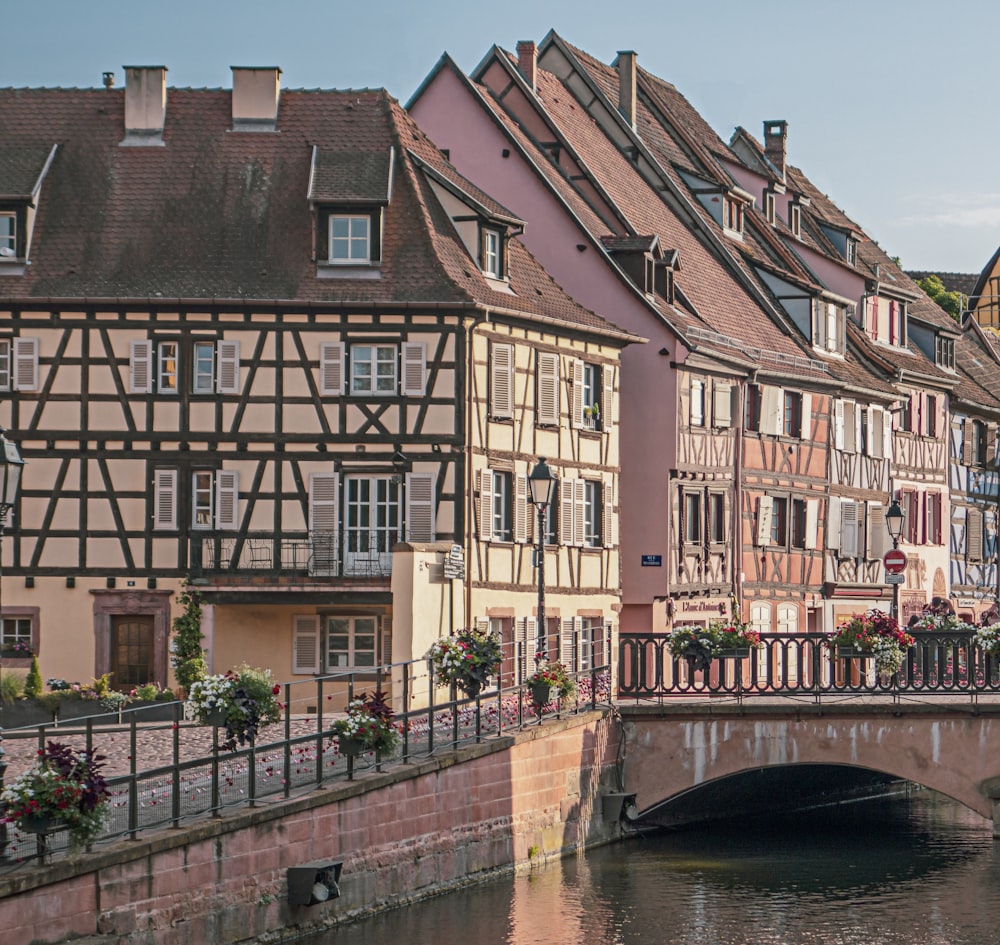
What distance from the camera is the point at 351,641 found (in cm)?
4322

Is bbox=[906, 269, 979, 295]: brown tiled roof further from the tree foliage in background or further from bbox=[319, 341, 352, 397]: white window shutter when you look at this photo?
bbox=[319, 341, 352, 397]: white window shutter

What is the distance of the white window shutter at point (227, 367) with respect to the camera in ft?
141

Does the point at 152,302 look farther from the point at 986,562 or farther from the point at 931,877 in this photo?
the point at 986,562

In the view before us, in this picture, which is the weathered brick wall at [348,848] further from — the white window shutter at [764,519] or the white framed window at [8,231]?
the white window shutter at [764,519]

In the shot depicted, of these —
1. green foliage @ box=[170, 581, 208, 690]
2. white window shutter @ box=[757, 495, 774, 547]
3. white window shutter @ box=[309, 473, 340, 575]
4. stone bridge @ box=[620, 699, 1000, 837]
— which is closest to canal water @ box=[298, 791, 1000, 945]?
stone bridge @ box=[620, 699, 1000, 837]

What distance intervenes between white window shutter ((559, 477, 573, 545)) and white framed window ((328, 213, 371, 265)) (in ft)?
19.8

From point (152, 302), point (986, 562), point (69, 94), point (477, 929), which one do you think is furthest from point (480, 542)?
point (986, 562)

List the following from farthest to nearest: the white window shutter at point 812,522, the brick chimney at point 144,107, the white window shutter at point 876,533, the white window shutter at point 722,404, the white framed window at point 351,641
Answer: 1. the white window shutter at point 876,533
2. the white window shutter at point 812,522
3. the white window shutter at point 722,404
4. the brick chimney at point 144,107
5. the white framed window at point 351,641

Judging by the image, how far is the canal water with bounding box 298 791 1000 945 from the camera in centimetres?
2819

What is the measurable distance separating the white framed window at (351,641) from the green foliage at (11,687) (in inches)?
218

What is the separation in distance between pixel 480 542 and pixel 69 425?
767 cm

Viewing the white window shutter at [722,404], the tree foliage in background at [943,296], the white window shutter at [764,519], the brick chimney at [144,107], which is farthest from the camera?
the tree foliage in background at [943,296]

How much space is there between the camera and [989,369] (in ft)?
238

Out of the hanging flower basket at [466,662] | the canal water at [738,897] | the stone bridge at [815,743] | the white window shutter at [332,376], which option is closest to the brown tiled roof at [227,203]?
the white window shutter at [332,376]
